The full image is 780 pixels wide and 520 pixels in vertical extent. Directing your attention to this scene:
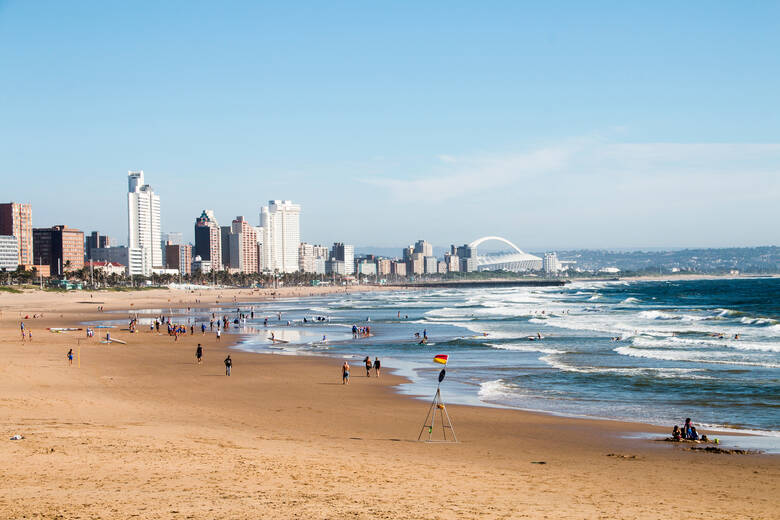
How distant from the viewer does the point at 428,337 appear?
47.4 metres

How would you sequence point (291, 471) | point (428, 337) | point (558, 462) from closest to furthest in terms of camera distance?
point (291, 471)
point (558, 462)
point (428, 337)

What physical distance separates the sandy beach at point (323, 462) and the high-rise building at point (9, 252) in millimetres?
182171

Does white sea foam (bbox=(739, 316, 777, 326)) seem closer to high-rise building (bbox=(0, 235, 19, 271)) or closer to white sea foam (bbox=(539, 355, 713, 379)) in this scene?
white sea foam (bbox=(539, 355, 713, 379))

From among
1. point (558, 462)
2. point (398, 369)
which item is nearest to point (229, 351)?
point (398, 369)

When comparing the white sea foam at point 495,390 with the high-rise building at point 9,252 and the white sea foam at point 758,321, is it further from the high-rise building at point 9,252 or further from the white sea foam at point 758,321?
the high-rise building at point 9,252

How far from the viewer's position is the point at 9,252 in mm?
190000

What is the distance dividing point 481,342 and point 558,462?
28.0 meters

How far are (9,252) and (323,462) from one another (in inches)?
7896

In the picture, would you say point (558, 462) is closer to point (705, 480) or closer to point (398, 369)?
point (705, 480)

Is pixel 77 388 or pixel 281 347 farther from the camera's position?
pixel 281 347

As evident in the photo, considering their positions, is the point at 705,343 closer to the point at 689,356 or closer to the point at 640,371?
the point at 689,356

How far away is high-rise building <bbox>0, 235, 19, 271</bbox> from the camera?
7382 inches

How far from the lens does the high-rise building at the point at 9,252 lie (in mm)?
187500

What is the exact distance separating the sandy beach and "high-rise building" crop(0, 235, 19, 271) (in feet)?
598
